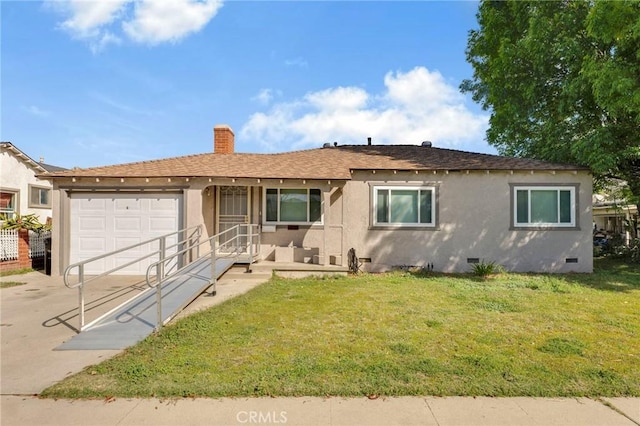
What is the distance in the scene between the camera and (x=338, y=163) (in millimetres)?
11688

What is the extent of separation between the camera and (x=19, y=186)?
57.0 feet

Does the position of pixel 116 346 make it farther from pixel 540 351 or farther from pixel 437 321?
pixel 540 351

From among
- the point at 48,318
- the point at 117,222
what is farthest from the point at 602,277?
the point at 117,222

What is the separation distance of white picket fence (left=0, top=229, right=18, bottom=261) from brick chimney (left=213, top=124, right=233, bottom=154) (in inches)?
285

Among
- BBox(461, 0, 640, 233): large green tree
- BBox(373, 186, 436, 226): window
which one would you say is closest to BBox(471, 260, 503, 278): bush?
BBox(373, 186, 436, 226): window

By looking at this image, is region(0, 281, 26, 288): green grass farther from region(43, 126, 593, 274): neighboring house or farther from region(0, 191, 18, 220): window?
region(0, 191, 18, 220): window

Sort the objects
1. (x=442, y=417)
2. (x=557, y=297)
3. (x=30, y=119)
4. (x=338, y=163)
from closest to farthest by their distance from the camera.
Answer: (x=442, y=417), (x=557, y=297), (x=338, y=163), (x=30, y=119)

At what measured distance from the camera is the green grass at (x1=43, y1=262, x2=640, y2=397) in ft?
11.5

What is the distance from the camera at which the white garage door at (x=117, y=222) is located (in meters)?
10.4

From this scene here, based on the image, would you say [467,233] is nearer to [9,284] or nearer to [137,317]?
[137,317]

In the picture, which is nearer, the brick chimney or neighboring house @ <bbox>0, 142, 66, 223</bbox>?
the brick chimney

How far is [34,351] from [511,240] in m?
11.8

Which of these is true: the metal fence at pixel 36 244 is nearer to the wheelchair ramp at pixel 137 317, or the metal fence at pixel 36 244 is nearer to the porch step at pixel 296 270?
the wheelchair ramp at pixel 137 317

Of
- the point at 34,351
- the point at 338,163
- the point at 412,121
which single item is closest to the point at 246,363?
the point at 34,351
